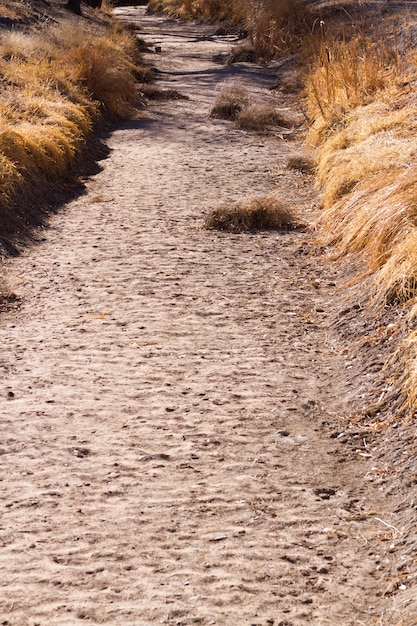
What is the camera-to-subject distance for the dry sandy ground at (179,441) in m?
3.58

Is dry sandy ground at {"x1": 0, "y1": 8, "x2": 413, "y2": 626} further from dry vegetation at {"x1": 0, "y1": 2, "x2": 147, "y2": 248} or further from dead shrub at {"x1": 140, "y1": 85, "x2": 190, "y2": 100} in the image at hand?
dead shrub at {"x1": 140, "y1": 85, "x2": 190, "y2": 100}

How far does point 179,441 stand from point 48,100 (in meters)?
7.94

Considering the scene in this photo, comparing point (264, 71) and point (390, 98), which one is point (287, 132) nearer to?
point (390, 98)

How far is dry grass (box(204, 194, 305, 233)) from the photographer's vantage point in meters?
8.40

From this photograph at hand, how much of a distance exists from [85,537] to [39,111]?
8.00m

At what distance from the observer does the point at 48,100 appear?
11719mm

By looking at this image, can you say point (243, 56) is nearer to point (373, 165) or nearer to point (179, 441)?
point (373, 165)

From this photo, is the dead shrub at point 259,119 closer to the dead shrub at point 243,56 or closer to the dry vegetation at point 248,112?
the dry vegetation at point 248,112

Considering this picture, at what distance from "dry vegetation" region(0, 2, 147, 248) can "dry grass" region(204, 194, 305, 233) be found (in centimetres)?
172

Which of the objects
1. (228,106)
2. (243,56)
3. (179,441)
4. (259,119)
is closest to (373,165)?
(179,441)

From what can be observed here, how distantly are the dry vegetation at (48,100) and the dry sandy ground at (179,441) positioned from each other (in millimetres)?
941

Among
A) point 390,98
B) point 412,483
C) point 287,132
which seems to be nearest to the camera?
point 412,483

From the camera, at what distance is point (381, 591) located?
3576 millimetres

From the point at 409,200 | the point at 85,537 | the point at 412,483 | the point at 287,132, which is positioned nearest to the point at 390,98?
the point at 287,132
